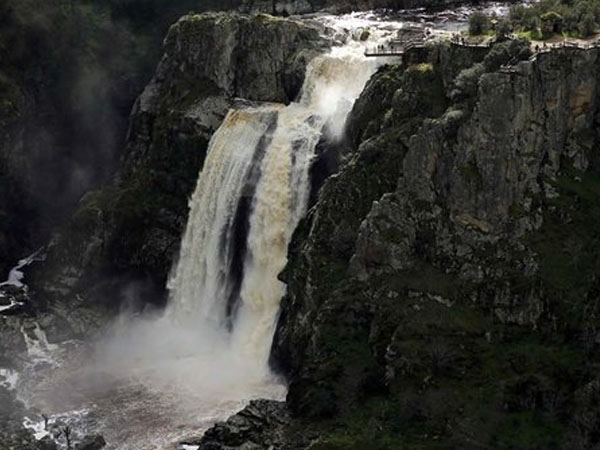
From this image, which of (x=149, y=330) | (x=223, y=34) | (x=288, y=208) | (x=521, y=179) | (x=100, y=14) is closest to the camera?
(x=521, y=179)

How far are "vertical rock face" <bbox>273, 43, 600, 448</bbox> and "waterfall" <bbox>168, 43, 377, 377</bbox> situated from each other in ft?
28.9

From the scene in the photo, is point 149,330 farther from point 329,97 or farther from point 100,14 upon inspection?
point 100,14

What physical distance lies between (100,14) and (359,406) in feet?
235

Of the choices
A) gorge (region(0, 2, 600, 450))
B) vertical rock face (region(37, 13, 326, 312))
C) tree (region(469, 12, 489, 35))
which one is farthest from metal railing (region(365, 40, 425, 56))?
vertical rock face (region(37, 13, 326, 312))

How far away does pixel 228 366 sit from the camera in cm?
8238

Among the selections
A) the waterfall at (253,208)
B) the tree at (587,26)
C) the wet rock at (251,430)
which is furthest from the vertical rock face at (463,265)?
the waterfall at (253,208)

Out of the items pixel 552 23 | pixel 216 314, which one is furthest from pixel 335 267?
pixel 552 23

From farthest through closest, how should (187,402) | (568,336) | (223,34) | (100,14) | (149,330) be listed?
(100,14), (223,34), (149,330), (187,402), (568,336)

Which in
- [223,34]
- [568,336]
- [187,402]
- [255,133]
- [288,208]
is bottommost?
[187,402]

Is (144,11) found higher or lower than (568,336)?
higher

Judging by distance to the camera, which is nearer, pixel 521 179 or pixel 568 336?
pixel 568 336

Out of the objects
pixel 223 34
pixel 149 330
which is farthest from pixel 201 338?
pixel 223 34

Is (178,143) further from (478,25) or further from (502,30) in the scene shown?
(502,30)

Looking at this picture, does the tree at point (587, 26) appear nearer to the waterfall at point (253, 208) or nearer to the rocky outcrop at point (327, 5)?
the waterfall at point (253, 208)
